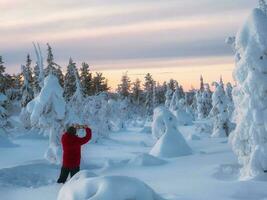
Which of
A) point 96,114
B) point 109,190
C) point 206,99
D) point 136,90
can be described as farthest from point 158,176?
point 136,90

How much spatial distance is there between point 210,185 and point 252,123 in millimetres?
2768

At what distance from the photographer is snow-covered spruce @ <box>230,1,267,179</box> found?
1467 centimetres

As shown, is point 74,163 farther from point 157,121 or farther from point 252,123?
point 157,121

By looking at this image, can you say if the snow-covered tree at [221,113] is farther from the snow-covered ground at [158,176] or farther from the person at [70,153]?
the person at [70,153]

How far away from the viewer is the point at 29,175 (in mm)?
18328

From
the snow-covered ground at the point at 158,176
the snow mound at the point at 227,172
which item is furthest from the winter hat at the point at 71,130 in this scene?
the snow mound at the point at 227,172

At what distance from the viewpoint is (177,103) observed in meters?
75.1

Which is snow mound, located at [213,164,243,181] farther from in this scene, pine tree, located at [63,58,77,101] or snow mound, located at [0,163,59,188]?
pine tree, located at [63,58,77,101]

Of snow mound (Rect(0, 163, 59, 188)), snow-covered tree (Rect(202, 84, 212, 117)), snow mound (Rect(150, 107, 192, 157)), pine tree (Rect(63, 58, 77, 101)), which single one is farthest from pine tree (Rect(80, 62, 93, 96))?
snow mound (Rect(0, 163, 59, 188))

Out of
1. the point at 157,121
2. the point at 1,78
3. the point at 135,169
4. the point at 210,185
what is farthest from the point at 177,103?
the point at 210,185

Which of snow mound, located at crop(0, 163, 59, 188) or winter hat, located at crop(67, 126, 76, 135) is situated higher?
winter hat, located at crop(67, 126, 76, 135)

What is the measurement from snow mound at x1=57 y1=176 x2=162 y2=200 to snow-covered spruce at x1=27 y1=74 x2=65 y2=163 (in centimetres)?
1204

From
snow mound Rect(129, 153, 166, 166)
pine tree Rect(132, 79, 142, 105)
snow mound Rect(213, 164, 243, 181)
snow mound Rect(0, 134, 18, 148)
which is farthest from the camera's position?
pine tree Rect(132, 79, 142, 105)

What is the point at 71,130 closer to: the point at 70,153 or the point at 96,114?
the point at 70,153
